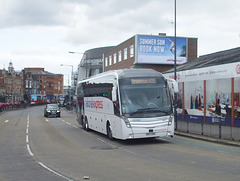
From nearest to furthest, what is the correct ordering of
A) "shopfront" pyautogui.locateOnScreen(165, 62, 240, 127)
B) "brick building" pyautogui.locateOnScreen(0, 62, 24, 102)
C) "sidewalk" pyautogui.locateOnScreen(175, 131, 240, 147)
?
"sidewalk" pyautogui.locateOnScreen(175, 131, 240, 147) → "shopfront" pyautogui.locateOnScreen(165, 62, 240, 127) → "brick building" pyautogui.locateOnScreen(0, 62, 24, 102)

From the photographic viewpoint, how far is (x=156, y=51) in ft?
149

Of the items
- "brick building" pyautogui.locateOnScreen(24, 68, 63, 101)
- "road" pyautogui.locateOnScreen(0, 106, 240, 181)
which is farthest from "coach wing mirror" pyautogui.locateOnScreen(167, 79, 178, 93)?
"brick building" pyautogui.locateOnScreen(24, 68, 63, 101)

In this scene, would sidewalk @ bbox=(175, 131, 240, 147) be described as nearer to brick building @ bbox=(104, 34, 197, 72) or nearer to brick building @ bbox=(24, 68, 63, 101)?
brick building @ bbox=(104, 34, 197, 72)

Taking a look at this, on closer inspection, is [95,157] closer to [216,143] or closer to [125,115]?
[125,115]

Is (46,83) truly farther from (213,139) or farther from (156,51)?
(213,139)

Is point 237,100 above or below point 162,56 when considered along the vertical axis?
below

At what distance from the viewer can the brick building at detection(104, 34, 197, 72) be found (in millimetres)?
45031

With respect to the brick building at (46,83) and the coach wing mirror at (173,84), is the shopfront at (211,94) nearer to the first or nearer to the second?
the coach wing mirror at (173,84)

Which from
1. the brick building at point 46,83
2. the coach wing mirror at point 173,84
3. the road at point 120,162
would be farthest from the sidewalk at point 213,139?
the brick building at point 46,83

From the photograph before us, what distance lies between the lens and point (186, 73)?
107 ft

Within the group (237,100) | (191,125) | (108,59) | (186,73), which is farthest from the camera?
(108,59)

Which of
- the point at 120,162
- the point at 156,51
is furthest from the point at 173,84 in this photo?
the point at 156,51

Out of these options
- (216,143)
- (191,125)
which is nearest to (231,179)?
(216,143)

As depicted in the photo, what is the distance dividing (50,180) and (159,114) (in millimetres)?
7947
